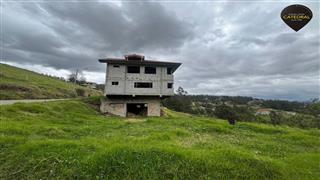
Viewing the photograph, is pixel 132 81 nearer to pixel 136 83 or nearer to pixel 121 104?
pixel 136 83

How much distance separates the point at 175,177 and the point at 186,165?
680mm

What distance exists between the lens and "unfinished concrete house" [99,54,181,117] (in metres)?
29.7

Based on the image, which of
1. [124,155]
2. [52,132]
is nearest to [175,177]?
[124,155]

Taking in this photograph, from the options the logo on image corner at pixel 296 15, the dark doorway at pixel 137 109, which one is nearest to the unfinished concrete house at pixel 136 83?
the dark doorway at pixel 137 109

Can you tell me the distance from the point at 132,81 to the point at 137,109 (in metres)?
6.44

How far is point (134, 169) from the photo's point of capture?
23.7ft

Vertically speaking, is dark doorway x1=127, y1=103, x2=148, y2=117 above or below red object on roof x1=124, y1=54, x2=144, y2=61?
below

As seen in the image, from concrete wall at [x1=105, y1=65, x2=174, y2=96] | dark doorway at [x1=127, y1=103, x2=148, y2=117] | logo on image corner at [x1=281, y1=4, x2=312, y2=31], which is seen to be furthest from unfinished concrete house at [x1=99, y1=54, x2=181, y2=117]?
logo on image corner at [x1=281, y1=4, x2=312, y2=31]

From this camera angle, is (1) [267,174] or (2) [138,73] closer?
(1) [267,174]

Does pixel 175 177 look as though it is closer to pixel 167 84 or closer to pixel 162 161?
pixel 162 161

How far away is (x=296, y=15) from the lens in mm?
7918

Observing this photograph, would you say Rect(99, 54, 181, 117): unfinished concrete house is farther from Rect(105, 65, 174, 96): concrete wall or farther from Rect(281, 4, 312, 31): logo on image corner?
Rect(281, 4, 312, 31): logo on image corner

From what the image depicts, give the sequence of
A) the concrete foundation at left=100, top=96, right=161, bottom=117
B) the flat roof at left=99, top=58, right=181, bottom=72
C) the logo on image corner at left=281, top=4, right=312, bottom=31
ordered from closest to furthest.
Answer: the logo on image corner at left=281, top=4, right=312, bottom=31
the flat roof at left=99, top=58, right=181, bottom=72
the concrete foundation at left=100, top=96, right=161, bottom=117

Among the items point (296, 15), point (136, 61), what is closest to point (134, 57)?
point (136, 61)
